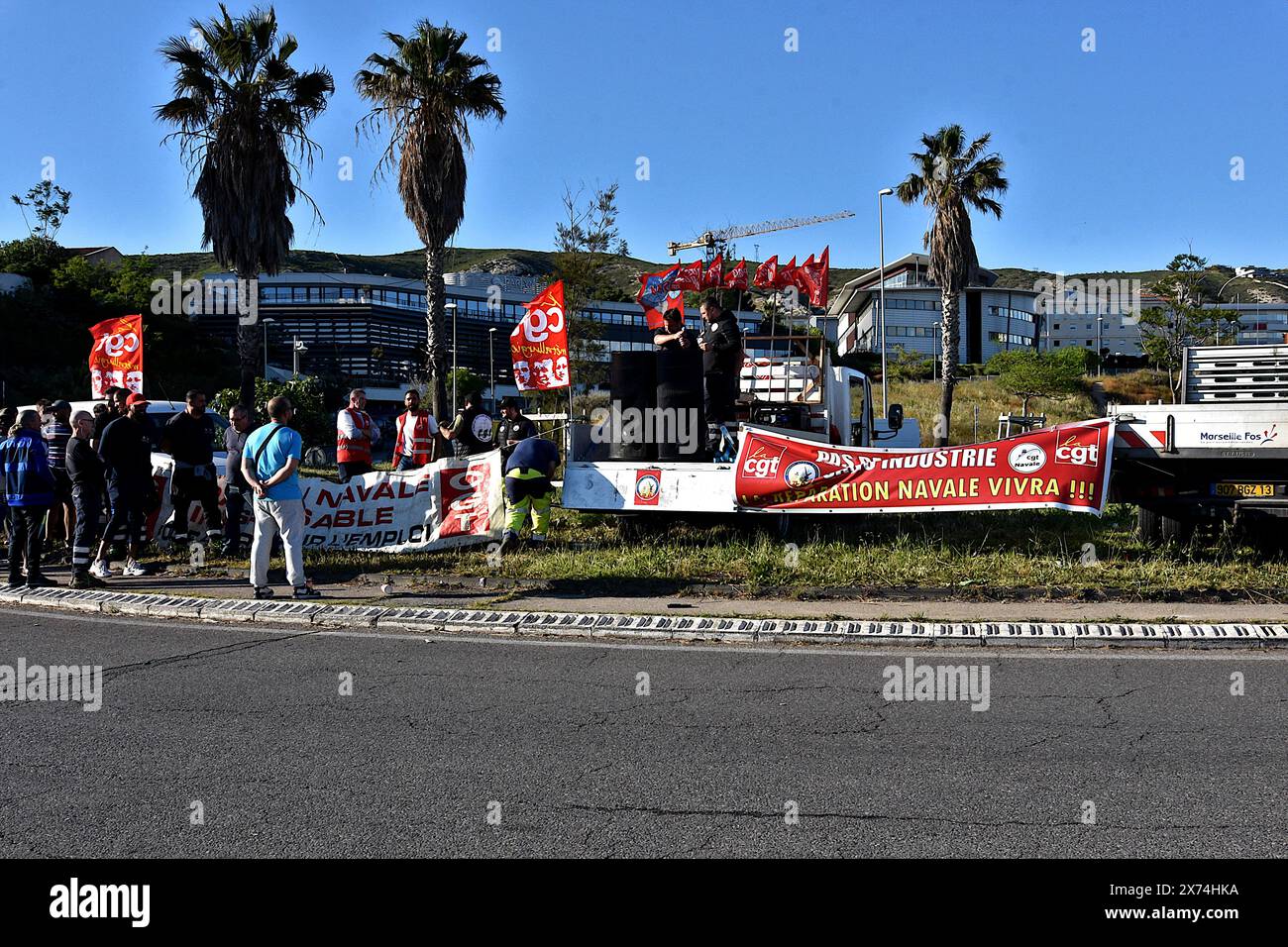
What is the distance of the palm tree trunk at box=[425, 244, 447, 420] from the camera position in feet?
79.8

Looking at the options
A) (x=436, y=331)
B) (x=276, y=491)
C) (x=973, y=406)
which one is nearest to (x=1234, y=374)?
(x=276, y=491)

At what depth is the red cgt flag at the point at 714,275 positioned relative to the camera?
19.8 meters

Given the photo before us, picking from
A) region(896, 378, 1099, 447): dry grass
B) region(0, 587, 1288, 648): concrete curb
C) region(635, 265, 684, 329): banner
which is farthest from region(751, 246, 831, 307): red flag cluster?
region(896, 378, 1099, 447): dry grass

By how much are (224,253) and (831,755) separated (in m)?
22.9

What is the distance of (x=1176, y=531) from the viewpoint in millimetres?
11312

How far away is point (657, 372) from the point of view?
492 inches

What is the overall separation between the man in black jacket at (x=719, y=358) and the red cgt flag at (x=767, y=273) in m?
6.79

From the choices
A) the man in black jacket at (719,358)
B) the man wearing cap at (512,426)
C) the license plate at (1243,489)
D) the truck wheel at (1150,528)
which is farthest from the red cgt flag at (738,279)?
the license plate at (1243,489)

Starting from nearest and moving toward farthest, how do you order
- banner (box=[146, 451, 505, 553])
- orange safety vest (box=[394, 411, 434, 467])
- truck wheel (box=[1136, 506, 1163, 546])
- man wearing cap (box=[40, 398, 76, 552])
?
truck wheel (box=[1136, 506, 1163, 546]), banner (box=[146, 451, 505, 553]), man wearing cap (box=[40, 398, 76, 552]), orange safety vest (box=[394, 411, 434, 467])

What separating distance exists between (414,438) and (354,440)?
36.1 inches

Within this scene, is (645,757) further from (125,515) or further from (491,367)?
(491,367)

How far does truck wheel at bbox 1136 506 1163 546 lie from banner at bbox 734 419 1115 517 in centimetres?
117

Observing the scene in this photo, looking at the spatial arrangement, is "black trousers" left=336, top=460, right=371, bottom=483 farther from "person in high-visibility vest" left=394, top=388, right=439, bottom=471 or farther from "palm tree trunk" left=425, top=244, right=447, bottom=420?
"palm tree trunk" left=425, top=244, right=447, bottom=420

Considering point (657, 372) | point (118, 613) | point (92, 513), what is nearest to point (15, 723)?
point (118, 613)
